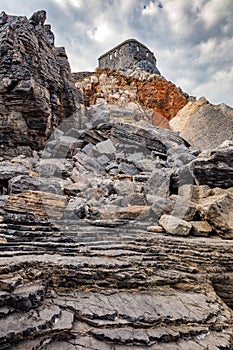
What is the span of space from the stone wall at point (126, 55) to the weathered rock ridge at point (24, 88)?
94.5ft

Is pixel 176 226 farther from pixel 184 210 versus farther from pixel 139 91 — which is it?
pixel 139 91

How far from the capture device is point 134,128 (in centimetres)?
1655

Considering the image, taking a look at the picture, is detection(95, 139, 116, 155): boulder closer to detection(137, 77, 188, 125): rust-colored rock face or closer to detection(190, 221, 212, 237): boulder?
detection(190, 221, 212, 237): boulder

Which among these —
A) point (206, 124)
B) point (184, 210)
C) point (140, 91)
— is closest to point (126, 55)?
point (140, 91)

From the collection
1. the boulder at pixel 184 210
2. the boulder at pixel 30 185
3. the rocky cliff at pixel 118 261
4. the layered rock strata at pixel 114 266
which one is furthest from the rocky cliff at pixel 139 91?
the boulder at pixel 184 210

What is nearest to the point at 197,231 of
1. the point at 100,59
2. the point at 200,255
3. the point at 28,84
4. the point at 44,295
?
the point at 200,255

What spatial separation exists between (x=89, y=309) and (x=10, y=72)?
12.6 m

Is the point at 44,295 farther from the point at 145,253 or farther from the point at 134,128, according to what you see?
the point at 134,128

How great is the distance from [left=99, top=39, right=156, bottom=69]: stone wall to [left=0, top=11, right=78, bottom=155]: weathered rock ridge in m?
28.8

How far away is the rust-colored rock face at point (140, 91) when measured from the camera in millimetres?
29578

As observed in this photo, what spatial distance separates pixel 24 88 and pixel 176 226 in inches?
421

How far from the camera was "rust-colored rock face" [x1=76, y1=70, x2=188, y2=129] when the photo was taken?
29578 millimetres

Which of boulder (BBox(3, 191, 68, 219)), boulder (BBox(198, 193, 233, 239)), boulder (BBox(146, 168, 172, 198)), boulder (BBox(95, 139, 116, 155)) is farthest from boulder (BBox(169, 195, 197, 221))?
boulder (BBox(95, 139, 116, 155))

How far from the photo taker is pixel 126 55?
138ft
